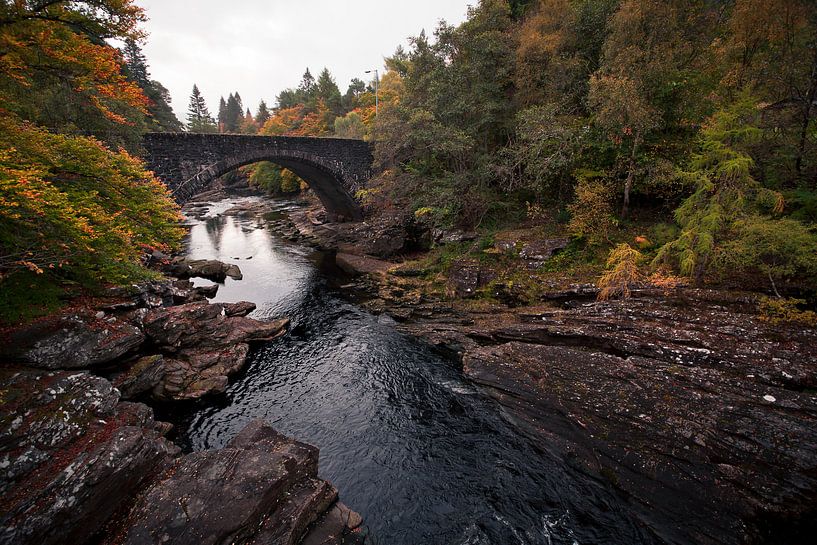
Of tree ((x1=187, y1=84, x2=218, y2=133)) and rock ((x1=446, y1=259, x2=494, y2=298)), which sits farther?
tree ((x1=187, y1=84, x2=218, y2=133))

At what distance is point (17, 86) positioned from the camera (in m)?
14.3

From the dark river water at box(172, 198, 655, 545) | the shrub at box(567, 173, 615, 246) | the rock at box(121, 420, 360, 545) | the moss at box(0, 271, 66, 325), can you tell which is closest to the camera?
the rock at box(121, 420, 360, 545)

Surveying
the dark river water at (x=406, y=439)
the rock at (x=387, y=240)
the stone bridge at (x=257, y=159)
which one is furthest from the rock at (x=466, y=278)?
the stone bridge at (x=257, y=159)

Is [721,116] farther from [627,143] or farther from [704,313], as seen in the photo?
[704,313]

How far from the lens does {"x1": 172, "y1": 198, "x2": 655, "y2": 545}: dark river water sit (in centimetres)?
894

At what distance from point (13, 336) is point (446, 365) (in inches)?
607

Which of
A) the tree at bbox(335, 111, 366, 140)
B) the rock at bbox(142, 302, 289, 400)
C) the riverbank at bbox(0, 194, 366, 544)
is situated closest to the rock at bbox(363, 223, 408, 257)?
the rock at bbox(142, 302, 289, 400)

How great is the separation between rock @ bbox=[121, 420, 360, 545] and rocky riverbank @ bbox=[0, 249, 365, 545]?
2 cm

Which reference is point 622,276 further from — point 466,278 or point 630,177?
point 466,278

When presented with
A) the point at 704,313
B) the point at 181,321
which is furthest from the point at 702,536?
the point at 181,321

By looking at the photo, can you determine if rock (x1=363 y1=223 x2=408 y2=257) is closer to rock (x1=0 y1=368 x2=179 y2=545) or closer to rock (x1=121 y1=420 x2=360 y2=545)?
rock (x1=0 y1=368 x2=179 y2=545)

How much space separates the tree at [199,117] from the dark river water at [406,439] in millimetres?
93437

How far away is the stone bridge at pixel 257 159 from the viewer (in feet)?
88.6

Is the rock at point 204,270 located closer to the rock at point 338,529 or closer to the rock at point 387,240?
the rock at point 387,240
